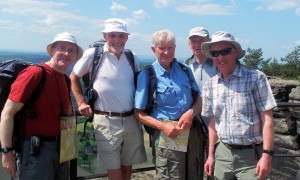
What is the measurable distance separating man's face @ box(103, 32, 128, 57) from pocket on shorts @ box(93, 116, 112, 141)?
2.52ft

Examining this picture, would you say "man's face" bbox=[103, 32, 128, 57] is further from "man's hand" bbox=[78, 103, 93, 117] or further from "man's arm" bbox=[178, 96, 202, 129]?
"man's arm" bbox=[178, 96, 202, 129]

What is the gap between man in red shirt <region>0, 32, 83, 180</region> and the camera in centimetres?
298

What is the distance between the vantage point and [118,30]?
12.7ft

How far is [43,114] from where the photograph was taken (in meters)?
3.14

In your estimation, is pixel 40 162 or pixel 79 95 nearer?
pixel 40 162

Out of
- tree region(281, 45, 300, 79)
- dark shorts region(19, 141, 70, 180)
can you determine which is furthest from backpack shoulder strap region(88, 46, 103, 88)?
tree region(281, 45, 300, 79)

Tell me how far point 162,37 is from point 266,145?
1529 mm

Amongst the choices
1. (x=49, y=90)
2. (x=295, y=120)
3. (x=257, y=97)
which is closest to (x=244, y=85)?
(x=257, y=97)

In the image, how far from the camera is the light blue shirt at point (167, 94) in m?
3.73

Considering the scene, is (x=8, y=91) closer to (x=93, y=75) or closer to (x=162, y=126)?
(x=93, y=75)

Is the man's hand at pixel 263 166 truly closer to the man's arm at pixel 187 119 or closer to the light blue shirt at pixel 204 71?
the man's arm at pixel 187 119

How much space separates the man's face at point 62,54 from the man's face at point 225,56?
54.4 inches

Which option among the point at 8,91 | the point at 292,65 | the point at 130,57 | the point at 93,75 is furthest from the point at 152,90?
the point at 292,65

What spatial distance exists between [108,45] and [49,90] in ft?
3.43
